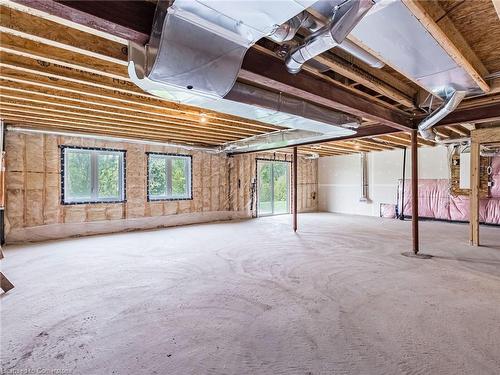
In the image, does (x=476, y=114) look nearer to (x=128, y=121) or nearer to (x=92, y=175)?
(x=128, y=121)

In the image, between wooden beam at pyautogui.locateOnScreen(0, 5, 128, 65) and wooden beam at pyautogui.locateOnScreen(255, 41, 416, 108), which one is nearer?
wooden beam at pyautogui.locateOnScreen(0, 5, 128, 65)

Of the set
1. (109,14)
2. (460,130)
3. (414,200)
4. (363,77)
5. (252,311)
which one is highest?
(460,130)

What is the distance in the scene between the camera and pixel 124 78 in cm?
266

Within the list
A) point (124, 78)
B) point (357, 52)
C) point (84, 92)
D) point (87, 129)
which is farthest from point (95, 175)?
point (357, 52)

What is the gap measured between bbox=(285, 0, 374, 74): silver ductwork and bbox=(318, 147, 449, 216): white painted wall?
766cm

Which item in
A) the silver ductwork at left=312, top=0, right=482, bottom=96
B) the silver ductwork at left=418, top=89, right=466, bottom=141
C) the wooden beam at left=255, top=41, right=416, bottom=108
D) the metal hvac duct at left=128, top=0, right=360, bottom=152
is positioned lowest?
the metal hvac duct at left=128, top=0, right=360, bottom=152

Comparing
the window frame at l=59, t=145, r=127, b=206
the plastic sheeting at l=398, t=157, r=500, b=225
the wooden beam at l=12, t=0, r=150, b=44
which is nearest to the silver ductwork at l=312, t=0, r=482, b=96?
the wooden beam at l=12, t=0, r=150, b=44

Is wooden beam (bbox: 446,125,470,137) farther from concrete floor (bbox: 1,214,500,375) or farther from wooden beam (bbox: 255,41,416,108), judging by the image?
wooden beam (bbox: 255,41,416,108)

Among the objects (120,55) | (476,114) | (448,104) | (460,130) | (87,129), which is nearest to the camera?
(120,55)

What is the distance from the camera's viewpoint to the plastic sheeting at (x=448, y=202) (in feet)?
22.5

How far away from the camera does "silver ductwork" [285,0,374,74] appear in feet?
4.43

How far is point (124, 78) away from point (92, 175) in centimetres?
389

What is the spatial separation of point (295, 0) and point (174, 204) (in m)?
6.26

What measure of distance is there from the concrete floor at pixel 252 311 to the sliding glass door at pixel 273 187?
4.66m
